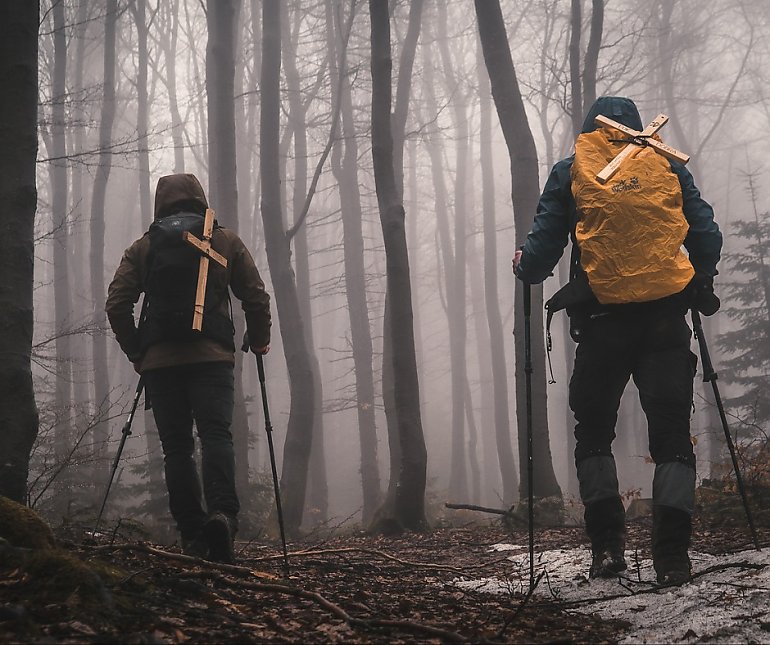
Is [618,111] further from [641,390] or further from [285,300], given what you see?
[285,300]

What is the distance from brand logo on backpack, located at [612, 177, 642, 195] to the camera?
371cm

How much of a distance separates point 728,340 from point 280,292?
12296 mm

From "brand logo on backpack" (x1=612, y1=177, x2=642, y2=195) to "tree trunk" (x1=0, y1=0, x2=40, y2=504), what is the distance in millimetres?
3326

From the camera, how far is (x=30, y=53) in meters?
4.69

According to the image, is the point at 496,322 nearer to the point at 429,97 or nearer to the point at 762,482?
the point at 429,97

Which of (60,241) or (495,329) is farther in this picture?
(495,329)

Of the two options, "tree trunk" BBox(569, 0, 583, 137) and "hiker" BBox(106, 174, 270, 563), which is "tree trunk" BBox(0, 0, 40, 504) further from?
"tree trunk" BBox(569, 0, 583, 137)

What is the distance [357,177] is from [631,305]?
2071cm

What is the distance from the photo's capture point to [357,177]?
2389 centimetres

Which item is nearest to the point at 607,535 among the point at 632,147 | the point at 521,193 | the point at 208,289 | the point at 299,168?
the point at 632,147

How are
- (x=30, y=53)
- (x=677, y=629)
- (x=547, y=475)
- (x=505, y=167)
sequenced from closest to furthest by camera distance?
(x=677, y=629) < (x=30, y=53) < (x=547, y=475) < (x=505, y=167)

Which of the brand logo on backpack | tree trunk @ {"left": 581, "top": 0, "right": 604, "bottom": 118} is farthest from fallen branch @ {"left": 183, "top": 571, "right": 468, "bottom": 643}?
tree trunk @ {"left": 581, "top": 0, "right": 604, "bottom": 118}

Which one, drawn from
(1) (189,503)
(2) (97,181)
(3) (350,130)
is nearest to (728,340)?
(3) (350,130)

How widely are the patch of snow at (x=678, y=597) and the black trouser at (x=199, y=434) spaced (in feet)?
4.87
